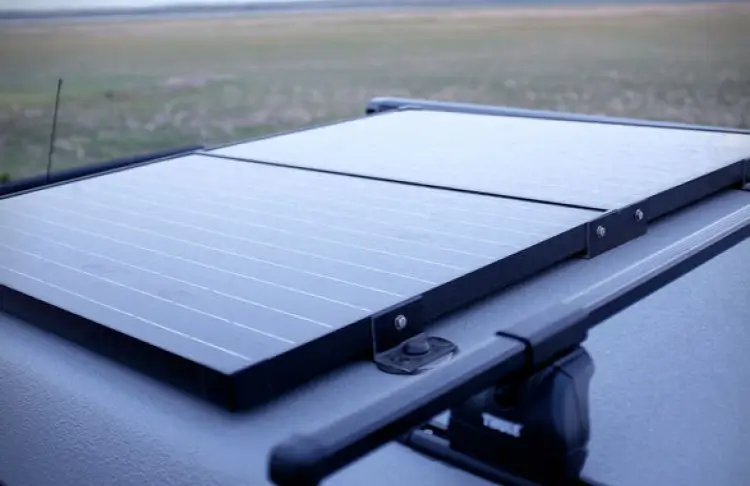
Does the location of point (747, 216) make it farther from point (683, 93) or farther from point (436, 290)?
point (683, 93)

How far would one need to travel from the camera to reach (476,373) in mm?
1018

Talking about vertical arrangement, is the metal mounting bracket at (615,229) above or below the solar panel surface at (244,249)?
above

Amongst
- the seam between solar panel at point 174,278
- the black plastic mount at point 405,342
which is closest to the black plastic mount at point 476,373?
the black plastic mount at point 405,342

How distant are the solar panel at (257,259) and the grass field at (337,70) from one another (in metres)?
0.40

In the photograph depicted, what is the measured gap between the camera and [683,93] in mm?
9758

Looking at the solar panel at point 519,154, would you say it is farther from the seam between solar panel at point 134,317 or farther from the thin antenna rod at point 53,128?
the seam between solar panel at point 134,317

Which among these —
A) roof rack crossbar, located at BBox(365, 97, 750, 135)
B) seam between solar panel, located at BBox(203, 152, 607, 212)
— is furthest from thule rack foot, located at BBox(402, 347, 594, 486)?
roof rack crossbar, located at BBox(365, 97, 750, 135)

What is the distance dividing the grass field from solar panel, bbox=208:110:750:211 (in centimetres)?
66

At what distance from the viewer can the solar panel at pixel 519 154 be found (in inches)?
83.7

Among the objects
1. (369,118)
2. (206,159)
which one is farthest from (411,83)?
(206,159)

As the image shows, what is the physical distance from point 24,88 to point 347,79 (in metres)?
8.41

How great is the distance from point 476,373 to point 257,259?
2.35 ft

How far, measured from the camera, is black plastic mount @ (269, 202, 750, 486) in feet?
2.83

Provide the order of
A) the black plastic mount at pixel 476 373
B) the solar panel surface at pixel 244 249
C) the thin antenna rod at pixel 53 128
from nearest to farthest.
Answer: the black plastic mount at pixel 476 373
the solar panel surface at pixel 244 249
the thin antenna rod at pixel 53 128
